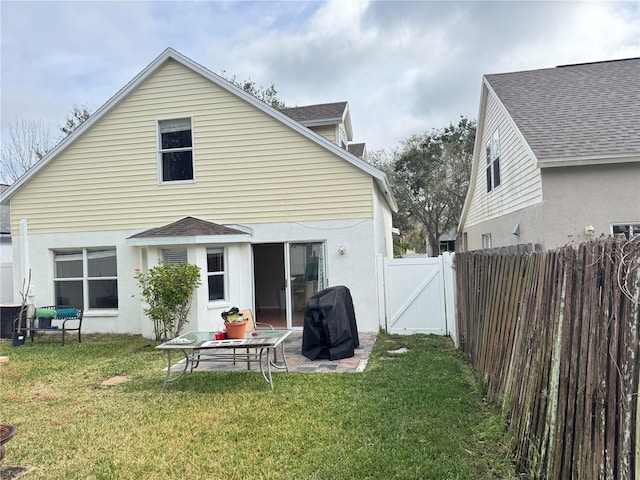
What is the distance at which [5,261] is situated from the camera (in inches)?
578

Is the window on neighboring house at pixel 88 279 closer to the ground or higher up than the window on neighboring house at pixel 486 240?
closer to the ground

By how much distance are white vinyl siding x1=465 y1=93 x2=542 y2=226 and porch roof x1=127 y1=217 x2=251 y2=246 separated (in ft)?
20.7

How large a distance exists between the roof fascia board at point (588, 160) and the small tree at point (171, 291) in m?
7.29

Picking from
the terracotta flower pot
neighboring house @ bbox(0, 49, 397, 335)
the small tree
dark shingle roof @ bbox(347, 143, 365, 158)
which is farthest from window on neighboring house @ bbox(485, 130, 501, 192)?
the terracotta flower pot

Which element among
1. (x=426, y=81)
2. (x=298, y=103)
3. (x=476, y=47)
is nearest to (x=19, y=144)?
(x=298, y=103)

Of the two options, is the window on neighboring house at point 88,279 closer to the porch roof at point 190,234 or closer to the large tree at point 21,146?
the porch roof at point 190,234

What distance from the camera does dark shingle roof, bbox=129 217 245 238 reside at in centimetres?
967

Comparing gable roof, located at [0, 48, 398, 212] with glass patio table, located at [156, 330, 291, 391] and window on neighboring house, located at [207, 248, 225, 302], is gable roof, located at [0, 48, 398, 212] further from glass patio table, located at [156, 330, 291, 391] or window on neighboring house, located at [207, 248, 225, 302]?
glass patio table, located at [156, 330, 291, 391]

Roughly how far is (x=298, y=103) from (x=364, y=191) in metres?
21.3

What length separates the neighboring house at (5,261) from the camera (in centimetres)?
1330

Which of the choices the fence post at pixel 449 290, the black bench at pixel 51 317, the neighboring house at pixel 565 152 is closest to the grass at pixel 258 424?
the fence post at pixel 449 290

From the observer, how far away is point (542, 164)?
26.7 feet

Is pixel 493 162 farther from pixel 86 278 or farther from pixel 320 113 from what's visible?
pixel 86 278

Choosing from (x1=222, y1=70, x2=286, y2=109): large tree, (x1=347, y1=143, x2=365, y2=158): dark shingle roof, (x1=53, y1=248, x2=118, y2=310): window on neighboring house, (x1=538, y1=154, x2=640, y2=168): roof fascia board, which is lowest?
(x1=53, y1=248, x2=118, y2=310): window on neighboring house
